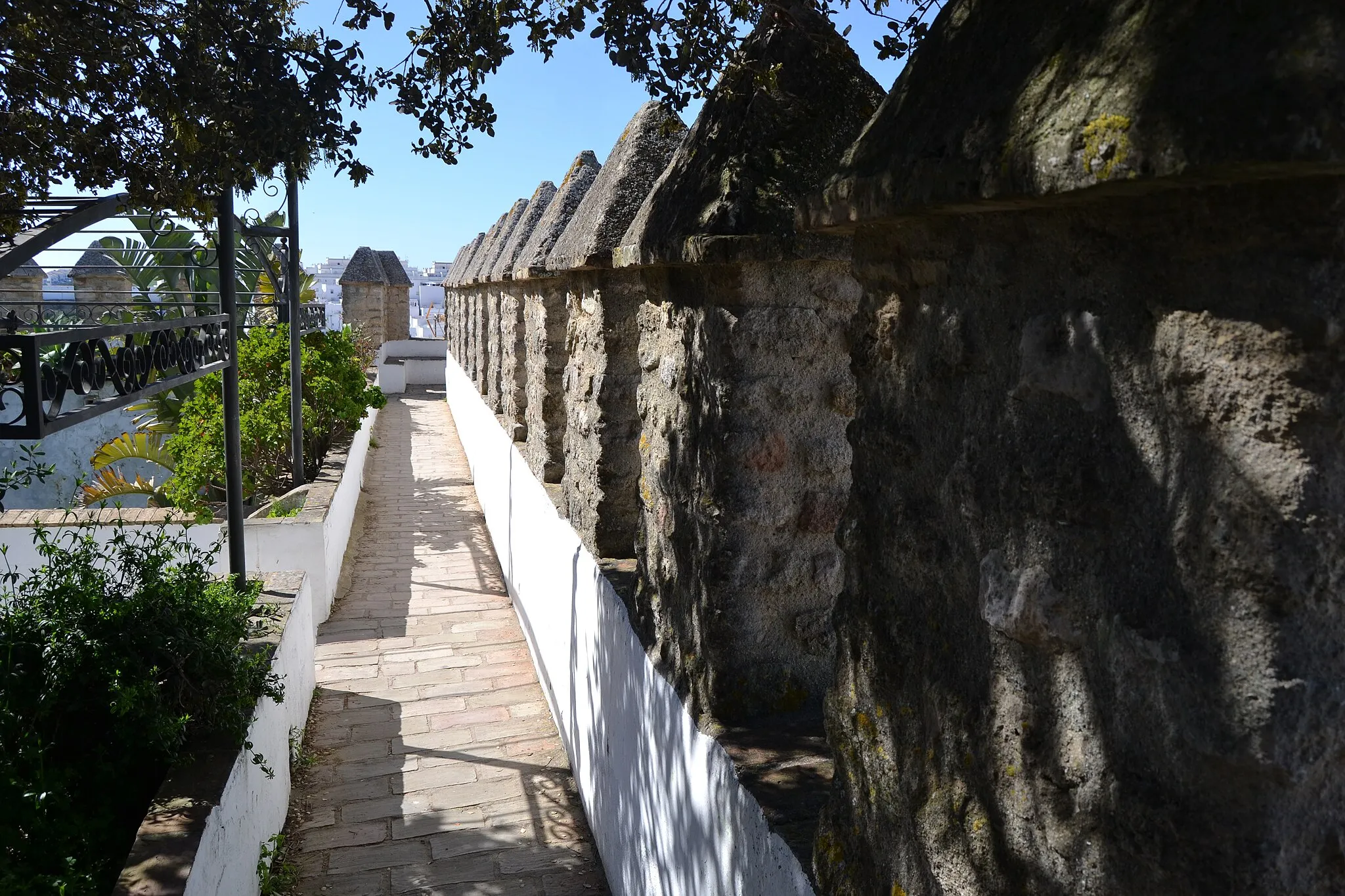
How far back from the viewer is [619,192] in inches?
181

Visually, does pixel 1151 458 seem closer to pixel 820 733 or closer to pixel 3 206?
pixel 820 733

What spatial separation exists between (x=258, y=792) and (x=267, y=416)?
5.13 m

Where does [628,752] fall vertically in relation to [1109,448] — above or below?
below

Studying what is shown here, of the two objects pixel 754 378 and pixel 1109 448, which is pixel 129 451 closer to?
pixel 754 378

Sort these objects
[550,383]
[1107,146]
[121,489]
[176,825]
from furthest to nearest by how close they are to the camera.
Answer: [121,489]
[550,383]
[176,825]
[1107,146]

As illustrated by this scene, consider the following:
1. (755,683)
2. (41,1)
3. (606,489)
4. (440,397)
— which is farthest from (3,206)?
(440,397)

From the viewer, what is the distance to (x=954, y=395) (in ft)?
4.96

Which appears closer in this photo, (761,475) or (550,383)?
(761,475)

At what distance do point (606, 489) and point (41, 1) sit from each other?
8.83ft

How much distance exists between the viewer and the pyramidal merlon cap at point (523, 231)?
808 cm

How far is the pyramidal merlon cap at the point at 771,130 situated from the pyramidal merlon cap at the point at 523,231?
4645mm

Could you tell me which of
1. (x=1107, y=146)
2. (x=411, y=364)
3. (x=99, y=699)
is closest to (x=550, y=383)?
(x=99, y=699)

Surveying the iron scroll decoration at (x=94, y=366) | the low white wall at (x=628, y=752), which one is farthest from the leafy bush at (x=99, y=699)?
the low white wall at (x=628, y=752)

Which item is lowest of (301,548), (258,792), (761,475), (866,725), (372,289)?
(258,792)
